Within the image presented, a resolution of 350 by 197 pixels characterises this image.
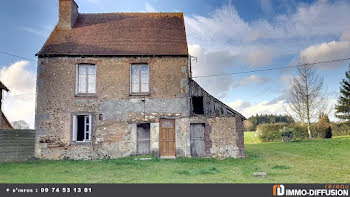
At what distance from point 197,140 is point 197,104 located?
7.75 ft

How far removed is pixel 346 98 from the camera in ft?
122

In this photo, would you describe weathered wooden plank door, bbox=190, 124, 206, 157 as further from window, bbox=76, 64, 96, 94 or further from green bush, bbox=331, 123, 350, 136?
green bush, bbox=331, 123, 350, 136

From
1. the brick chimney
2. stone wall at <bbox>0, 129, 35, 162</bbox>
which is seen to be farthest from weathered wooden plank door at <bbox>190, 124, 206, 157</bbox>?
the brick chimney

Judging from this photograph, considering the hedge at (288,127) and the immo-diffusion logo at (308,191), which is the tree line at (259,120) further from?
the immo-diffusion logo at (308,191)

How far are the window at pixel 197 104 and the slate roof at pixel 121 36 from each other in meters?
2.97

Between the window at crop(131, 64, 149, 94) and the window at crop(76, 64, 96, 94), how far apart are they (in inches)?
94.3

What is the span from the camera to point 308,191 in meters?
7.76

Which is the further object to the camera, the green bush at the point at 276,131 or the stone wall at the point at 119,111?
the green bush at the point at 276,131

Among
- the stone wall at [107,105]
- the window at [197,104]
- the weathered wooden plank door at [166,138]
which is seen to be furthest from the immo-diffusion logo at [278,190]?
the window at [197,104]

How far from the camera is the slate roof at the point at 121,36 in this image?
17203 mm

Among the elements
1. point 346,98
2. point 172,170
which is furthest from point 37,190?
point 346,98

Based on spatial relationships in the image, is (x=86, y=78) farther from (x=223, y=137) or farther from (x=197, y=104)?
(x=223, y=137)

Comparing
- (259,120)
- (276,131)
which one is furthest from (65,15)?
(259,120)

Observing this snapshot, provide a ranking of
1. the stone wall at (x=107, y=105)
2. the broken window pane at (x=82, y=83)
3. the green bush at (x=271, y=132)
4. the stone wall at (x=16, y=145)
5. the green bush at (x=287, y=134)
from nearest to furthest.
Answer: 1. the stone wall at (x=16, y=145)
2. the stone wall at (x=107, y=105)
3. the broken window pane at (x=82, y=83)
4. the green bush at (x=287, y=134)
5. the green bush at (x=271, y=132)
